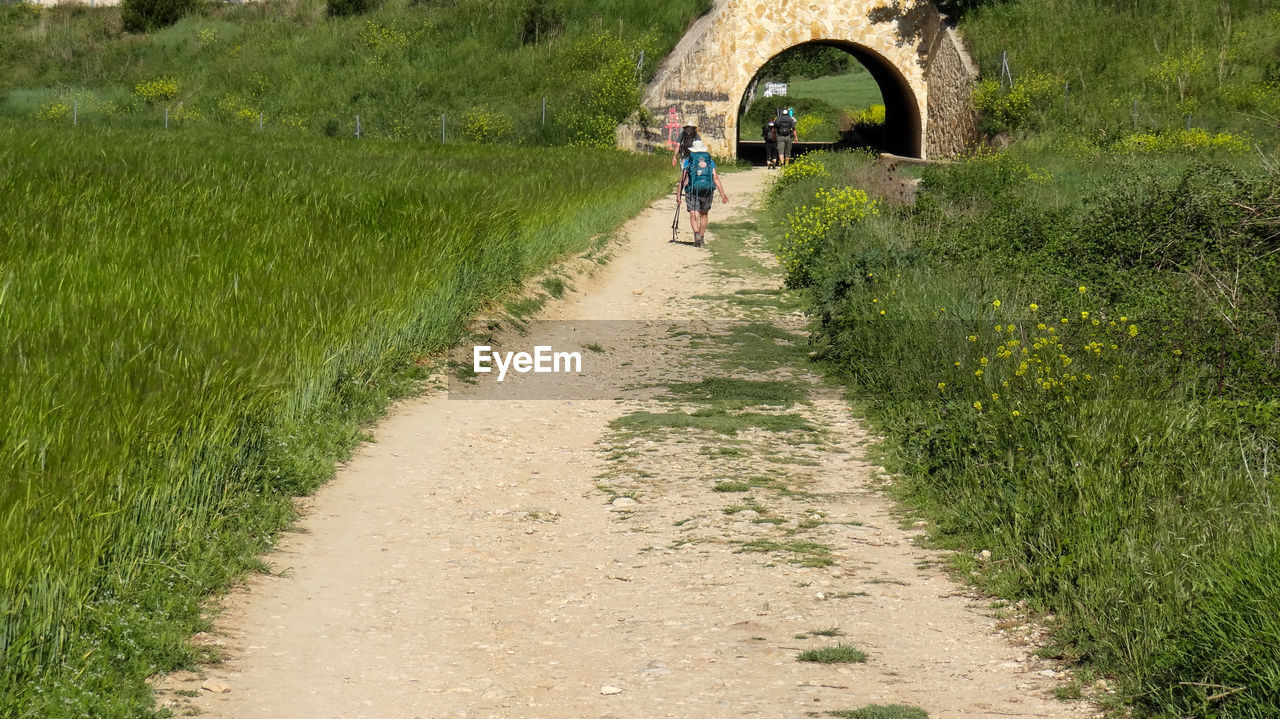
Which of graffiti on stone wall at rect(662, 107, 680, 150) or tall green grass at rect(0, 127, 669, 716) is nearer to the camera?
tall green grass at rect(0, 127, 669, 716)

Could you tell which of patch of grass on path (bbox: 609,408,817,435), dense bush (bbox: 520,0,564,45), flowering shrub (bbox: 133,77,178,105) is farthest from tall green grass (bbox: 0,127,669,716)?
flowering shrub (bbox: 133,77,178,105)

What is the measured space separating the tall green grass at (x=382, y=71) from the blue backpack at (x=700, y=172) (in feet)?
63.4

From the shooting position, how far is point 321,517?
7375mm

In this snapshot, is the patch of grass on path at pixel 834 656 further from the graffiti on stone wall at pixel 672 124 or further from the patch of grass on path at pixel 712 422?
the graffiti on stone wall at pixel 672 124

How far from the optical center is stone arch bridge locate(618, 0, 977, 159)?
130 feet

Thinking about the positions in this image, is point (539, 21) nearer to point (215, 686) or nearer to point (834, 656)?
point (834, 656)

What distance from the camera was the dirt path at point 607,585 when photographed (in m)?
5.17

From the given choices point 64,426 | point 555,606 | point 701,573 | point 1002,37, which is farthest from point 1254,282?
point 1002,37

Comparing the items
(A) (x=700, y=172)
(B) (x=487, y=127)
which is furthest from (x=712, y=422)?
(B) (x=487, y=127)

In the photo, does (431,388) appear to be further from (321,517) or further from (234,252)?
(321,517)

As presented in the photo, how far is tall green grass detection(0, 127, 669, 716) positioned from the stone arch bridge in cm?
2297

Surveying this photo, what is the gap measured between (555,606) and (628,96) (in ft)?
113

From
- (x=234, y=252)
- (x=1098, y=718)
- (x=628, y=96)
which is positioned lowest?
(x=1098, y=718)

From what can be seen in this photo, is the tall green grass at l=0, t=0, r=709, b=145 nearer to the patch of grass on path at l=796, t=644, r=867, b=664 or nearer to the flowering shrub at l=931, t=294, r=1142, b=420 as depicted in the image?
the flowering shrub at l=931, t=294, r=1142, b=420
